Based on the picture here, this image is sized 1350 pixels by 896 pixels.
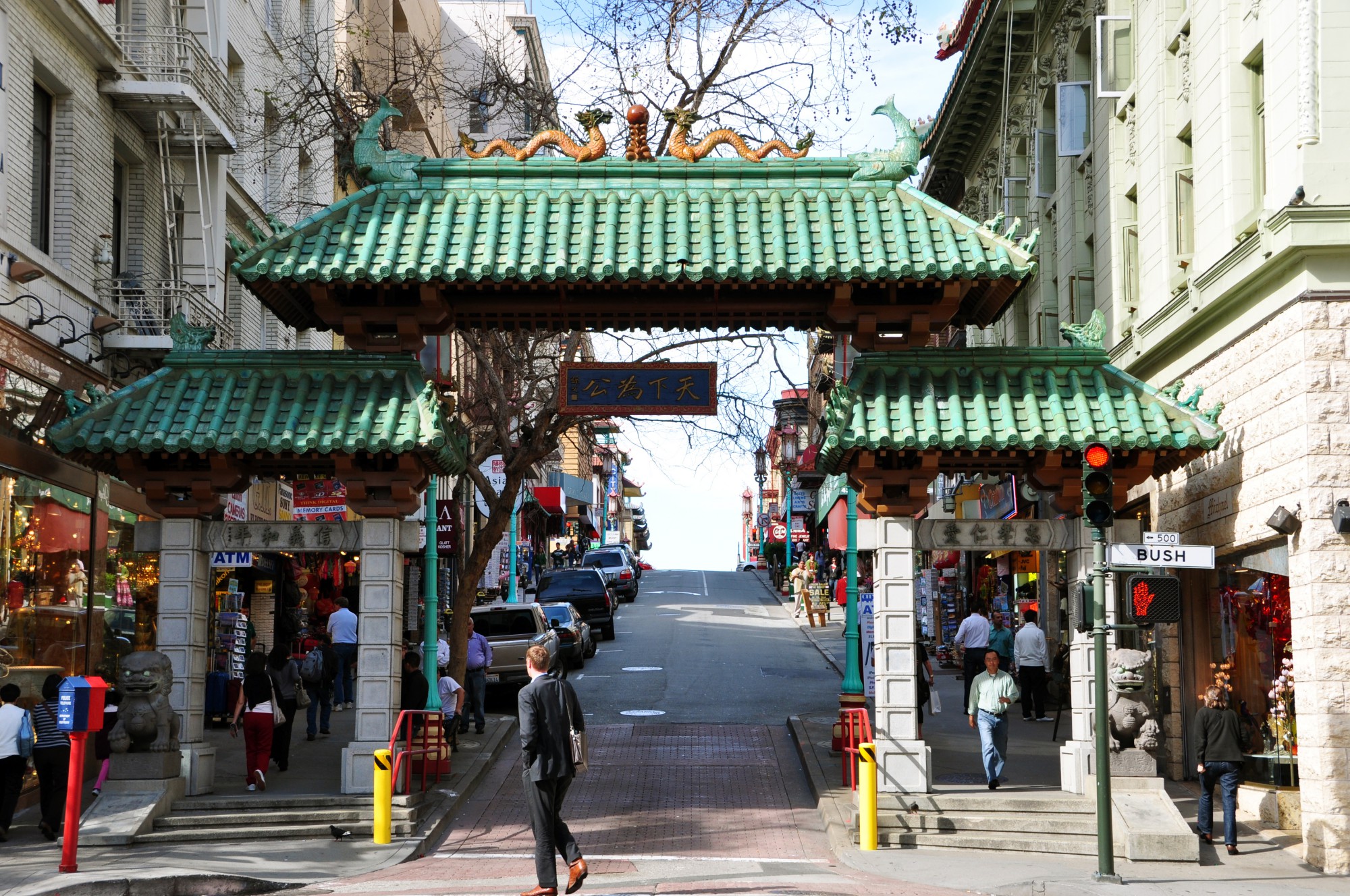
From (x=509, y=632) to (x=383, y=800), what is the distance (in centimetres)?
1416

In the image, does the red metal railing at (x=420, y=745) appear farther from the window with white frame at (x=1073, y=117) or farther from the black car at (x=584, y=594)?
the black car at (x=584, y=594)

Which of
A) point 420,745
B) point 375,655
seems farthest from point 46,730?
point 420,745

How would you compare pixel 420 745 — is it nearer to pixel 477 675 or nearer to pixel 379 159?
pixel 477 675

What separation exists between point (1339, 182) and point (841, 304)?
16.4ft

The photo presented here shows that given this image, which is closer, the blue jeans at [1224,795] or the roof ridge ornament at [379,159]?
the blue jeans at [1224,795]

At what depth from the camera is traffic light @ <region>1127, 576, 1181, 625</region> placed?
502 inches

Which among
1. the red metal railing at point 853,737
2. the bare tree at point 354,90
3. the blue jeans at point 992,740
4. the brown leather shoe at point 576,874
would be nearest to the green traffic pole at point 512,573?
the bare tree at point 354,90

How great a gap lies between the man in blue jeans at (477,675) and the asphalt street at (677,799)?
161 centimetres

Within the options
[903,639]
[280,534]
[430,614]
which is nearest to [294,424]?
[280,534]

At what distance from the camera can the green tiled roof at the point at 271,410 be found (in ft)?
47.6

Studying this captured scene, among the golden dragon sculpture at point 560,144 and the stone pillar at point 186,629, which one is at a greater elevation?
the golden dragon sculpture at point 560,144

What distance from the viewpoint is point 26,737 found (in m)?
14.2

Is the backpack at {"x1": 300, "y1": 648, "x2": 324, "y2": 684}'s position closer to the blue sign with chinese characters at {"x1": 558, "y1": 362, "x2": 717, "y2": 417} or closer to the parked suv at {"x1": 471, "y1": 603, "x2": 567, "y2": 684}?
the parked suv at {"x1": 471, "y1": 603, "x2": 567, "y2": 684}

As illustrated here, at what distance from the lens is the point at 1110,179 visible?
72.5 ft
